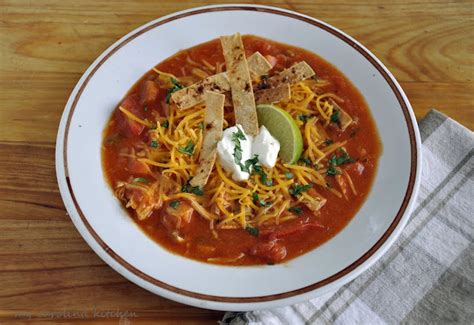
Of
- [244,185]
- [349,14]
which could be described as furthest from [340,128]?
[349,14]

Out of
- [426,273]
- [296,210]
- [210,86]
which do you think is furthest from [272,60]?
[426,273]

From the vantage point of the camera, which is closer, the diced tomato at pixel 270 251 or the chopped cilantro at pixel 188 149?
the diced tomato at pixel 270 251

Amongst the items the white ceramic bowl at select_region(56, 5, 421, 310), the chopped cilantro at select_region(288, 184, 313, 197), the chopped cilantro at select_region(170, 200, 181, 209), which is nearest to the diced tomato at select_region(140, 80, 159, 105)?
the white ceramic bowl at select_region(56, 5, 421, 310)

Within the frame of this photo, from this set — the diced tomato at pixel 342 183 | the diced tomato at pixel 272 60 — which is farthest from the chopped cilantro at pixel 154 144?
the diced tomato at pixel 342 183

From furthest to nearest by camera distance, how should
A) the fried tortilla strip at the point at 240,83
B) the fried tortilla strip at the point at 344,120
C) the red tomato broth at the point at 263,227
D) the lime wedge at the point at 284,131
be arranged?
the fried tortilla strip at the point at 344,120
the fried tortilla strip at the point at 240,83
the lime wedge at the point at 284,131
the red tomato broth at the point at 263,227

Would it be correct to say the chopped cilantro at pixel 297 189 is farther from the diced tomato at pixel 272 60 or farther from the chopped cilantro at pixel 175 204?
the diced tomato at pixel 272 60

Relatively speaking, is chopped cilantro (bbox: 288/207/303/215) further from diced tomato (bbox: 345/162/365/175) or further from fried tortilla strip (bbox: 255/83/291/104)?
fried tortilla strip (bbox: 255/83/291/104)

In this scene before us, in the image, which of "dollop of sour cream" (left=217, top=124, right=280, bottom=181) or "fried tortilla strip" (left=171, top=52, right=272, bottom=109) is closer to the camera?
"dollop of sour cream" (left=217, top=124, right=280, bottom=181)
